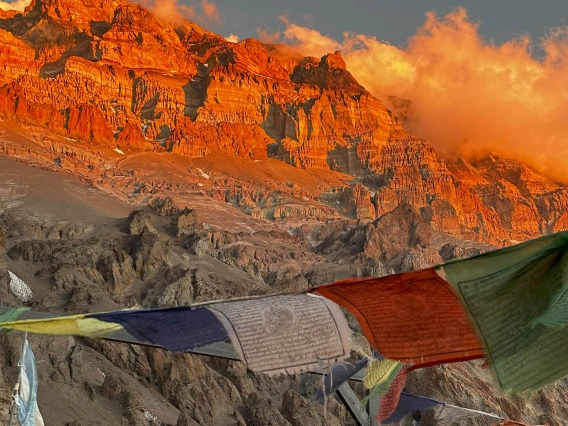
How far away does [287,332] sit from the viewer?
2.82 m

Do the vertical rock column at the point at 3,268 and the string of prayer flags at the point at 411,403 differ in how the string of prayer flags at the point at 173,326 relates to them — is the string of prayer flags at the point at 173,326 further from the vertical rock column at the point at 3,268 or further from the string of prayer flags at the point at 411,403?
the vertical rock column at the point at 3,268

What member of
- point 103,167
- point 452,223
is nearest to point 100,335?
point 103,167

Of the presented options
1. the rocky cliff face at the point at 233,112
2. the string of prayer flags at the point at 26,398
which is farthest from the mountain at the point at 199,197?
the string of prayer flags at the point at 26,398

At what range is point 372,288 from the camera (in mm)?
2820

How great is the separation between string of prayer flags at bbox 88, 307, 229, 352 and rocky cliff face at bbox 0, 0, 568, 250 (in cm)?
8792

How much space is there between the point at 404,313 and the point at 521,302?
0.55 meters

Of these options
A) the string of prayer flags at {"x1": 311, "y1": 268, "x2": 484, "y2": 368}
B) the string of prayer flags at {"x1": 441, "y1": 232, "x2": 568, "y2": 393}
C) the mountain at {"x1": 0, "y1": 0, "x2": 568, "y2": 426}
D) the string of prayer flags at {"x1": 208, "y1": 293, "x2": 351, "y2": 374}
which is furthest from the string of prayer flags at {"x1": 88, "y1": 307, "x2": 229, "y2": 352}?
the mountain at {"x1": 0, "y1": 0, "x2": 568, "y2": 426}

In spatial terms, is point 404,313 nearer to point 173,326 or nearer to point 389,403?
point 173,326

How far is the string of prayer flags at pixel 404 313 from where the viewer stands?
9.23ft

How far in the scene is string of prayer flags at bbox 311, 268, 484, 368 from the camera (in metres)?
2.81

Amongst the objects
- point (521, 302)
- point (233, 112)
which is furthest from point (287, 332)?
point (233, 112)

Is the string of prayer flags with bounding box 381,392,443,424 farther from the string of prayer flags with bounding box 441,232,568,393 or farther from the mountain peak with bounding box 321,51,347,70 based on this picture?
the mountain peak with bounding box 321,51,347,70

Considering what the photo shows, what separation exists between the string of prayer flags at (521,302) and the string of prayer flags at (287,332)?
607 mm

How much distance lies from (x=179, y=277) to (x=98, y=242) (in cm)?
438
